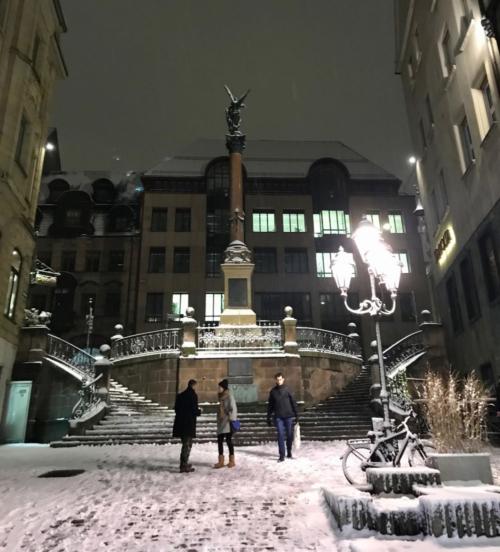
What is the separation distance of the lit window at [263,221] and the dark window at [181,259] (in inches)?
273

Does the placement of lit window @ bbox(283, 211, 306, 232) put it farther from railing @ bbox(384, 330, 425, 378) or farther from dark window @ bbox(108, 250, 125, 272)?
railing @ bbox(384, 330, 425, 378)

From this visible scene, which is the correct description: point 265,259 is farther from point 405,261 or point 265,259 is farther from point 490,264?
point 490,264

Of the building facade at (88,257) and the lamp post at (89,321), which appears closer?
the lamp post at (89,321)

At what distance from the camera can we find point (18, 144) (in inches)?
847

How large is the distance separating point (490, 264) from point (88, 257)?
35.0m

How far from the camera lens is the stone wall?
20219 millimetres

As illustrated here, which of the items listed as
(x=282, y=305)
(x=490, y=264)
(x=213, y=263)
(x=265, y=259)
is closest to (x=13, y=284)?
(x=490, y=264)

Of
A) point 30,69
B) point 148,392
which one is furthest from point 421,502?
point 30,69

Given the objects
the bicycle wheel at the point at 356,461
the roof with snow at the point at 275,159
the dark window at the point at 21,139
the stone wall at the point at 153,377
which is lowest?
the bicycle wheel at the point at 356,461

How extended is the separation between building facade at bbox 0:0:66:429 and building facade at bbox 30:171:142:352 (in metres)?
16.1

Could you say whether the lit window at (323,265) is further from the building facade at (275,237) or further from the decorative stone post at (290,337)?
the decorative stone post at (290,337)

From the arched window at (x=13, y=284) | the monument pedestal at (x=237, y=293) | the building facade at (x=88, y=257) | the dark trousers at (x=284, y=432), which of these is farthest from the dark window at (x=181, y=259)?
the dark trousers at (x=284, y=432)

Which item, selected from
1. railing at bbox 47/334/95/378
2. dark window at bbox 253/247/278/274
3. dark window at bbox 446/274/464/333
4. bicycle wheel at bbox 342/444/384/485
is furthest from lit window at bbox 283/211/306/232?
bicycle wheel at bbox 342/444/384/485

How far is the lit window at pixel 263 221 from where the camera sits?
1677 inches
